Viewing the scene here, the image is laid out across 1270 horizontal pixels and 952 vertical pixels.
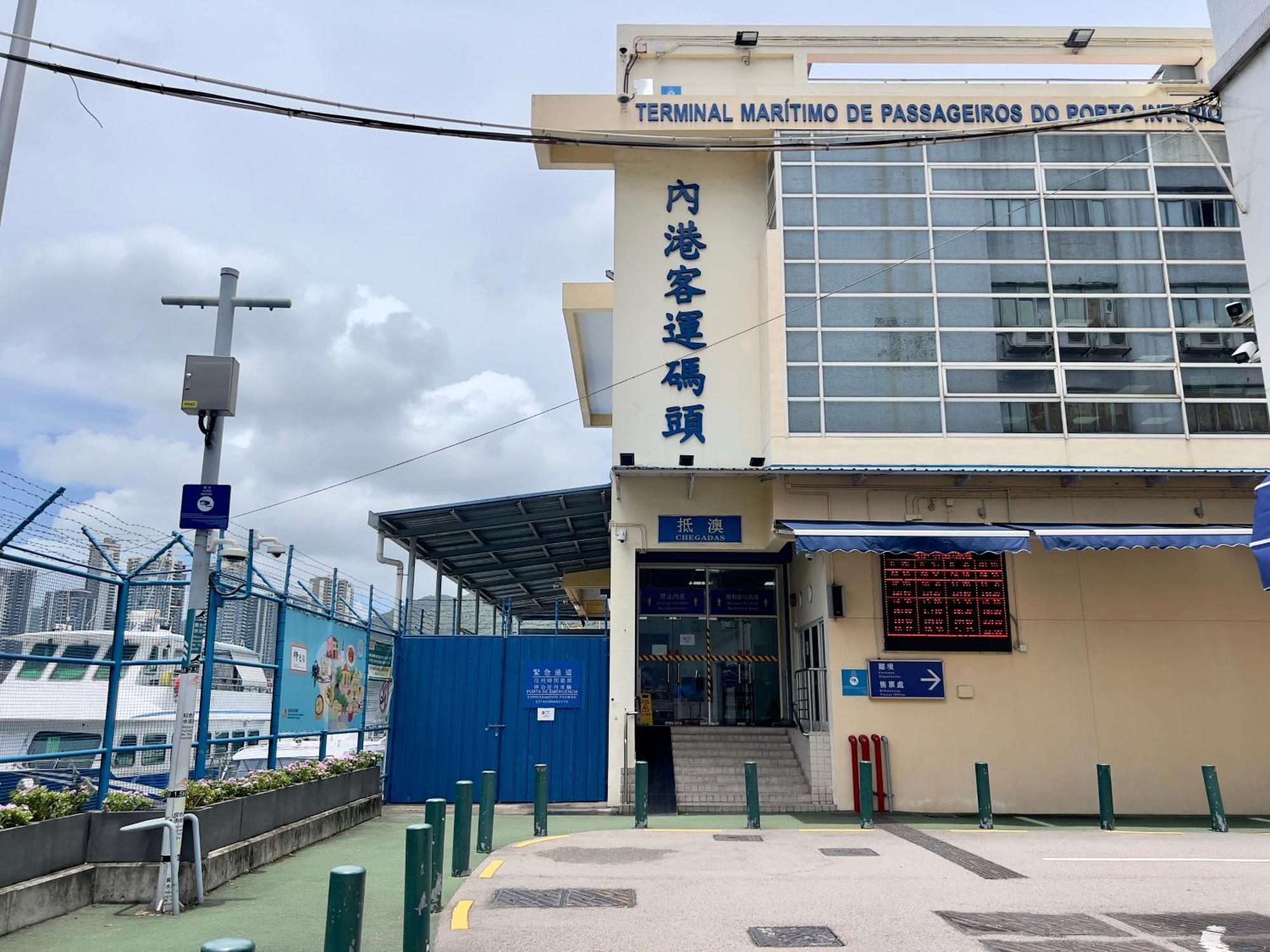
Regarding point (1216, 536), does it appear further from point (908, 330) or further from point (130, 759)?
point (130, 759)

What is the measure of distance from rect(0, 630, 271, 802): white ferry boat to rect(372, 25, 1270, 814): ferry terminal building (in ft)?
25.2

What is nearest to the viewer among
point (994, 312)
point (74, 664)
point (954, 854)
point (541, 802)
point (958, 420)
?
point (74, 664)

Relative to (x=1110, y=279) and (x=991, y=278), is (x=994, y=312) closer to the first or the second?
(x=991, y=278)

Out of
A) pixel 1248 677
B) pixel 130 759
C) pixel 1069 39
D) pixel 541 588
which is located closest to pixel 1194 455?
pixel 1248 677

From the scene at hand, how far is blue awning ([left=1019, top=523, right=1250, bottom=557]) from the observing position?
13.9 m

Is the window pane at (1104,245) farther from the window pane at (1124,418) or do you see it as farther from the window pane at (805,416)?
the window pane at (805,416)

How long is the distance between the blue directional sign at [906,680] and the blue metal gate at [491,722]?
450cm

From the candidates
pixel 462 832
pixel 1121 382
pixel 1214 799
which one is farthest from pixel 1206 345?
pixel 462 832

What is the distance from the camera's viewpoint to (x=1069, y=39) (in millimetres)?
17859

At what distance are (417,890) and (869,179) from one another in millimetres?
14398

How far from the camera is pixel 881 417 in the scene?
15695mm

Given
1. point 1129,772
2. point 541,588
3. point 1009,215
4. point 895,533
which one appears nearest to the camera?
point 895,533

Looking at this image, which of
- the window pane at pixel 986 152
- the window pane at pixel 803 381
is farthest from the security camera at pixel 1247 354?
the window pane at pixel 803 381

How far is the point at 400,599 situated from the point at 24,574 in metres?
10.9
